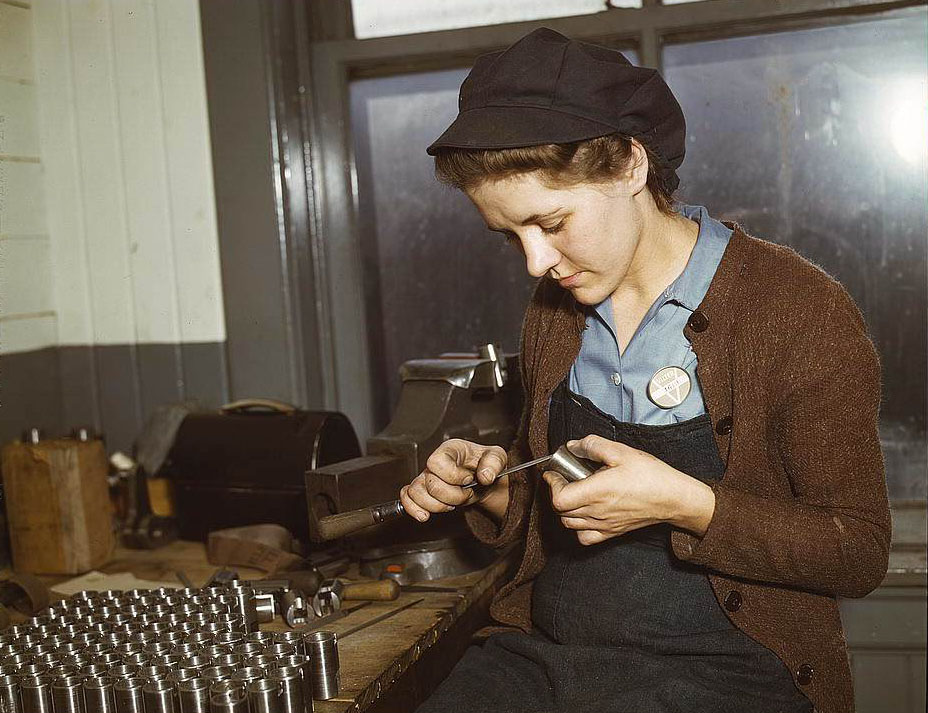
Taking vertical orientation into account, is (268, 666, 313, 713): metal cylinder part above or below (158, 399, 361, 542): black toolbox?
below

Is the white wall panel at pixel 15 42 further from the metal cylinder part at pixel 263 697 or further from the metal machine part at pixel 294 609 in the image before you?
the metal cylinder part at pixel 263 697

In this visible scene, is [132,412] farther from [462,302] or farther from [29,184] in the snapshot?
[462,302]

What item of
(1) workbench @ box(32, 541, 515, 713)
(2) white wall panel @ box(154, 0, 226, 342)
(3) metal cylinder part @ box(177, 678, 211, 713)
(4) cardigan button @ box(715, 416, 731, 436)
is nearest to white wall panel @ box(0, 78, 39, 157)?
(2) white wall panel @ box(154, 0, 226, 342)

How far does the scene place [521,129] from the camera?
1636 mm

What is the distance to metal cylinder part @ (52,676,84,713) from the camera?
161cm

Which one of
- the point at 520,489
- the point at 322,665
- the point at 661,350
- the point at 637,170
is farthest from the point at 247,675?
the point at 637,170

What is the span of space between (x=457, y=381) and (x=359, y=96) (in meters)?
1.18

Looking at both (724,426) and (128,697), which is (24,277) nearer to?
(128,697)

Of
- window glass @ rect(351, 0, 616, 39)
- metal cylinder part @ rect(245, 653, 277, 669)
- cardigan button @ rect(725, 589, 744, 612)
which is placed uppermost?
window glass @ rect(351, 0, 616, 39)

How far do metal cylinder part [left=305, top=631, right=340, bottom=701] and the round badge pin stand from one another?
2.34ft

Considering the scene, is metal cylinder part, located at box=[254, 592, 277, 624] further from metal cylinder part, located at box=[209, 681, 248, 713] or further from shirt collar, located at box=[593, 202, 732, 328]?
shirt collar, located at box=[593, 202, 732, 328]

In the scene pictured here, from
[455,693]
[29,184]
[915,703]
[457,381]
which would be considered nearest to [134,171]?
[29,184]

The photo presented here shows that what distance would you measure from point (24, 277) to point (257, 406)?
81 cm

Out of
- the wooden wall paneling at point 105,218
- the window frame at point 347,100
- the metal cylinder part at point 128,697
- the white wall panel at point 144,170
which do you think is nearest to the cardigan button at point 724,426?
the metal cylinder part at point 128,697
